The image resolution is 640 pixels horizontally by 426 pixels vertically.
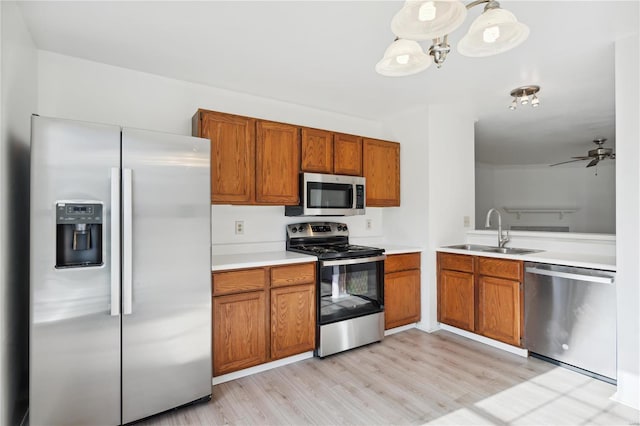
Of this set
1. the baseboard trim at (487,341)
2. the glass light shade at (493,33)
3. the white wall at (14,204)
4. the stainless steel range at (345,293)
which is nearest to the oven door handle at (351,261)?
the stainless steel range at (345,293)

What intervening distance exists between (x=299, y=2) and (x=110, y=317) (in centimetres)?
202

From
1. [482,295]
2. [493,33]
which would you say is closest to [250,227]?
[482,295]

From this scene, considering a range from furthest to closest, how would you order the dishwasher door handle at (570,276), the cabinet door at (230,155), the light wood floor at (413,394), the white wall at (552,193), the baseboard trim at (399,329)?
the white wall at (552,193) → the baseboard trim at (399,329) → the cabinet door at (230,155) → the dishwasher door handle at (570,276) → the light wood floor at (413,394)

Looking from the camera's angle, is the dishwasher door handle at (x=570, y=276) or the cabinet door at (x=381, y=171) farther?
the cabinet door at (x=381, y=171)

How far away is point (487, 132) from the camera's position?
474 cm

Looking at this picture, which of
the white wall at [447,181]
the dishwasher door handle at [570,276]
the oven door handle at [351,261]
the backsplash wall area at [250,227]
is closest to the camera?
the dishwasher door handle at [570,276]

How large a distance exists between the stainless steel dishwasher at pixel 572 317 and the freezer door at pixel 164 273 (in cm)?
261

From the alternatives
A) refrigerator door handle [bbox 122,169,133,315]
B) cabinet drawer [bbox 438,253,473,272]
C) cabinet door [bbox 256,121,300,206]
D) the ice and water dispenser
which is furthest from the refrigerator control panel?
cabinet drawer [bbox 438,253,473,272]

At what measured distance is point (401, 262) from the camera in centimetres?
345

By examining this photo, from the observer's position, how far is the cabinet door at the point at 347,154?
3330 mm

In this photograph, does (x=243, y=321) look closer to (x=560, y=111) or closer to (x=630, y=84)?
(x=630, y=84)

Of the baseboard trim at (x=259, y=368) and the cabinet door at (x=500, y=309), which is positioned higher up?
the cabinet door at (x=500, y=309)

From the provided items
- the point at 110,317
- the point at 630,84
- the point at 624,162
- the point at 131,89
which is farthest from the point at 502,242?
the point at 131,89

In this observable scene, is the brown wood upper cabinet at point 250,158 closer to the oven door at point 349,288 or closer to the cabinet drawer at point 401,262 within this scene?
the oven door at point 349,288
